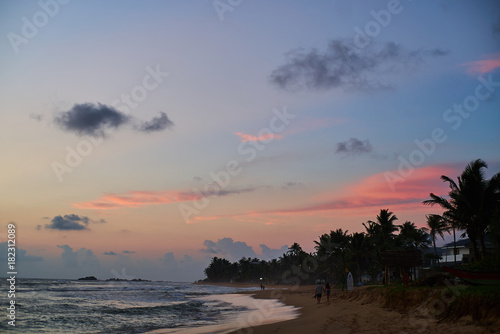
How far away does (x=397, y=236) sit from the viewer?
59219mm

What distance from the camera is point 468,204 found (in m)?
28.9

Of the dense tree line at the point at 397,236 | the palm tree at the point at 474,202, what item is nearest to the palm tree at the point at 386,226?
the dense tree line at the point at 397,236

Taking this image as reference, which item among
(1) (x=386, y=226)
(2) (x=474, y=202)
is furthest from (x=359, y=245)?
(2) (x=474, y=202)

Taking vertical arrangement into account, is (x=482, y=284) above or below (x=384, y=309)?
above

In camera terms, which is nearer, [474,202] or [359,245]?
[474,202]

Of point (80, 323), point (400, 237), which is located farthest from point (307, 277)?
point (80, 323)

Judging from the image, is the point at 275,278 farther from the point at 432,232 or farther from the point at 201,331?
the point at 201,331

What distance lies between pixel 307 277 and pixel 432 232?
136ft

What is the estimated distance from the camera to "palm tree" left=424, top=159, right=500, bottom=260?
92.9 feet

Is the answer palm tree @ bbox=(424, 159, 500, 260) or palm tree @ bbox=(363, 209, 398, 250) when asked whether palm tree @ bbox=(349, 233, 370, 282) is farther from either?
palm tree @ bbox=(424, 159, 500, 260)

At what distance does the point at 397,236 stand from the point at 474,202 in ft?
105

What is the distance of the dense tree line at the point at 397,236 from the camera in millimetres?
28450

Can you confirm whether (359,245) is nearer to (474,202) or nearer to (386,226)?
(386,226)

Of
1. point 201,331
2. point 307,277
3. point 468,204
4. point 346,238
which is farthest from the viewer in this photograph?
point 307,277
